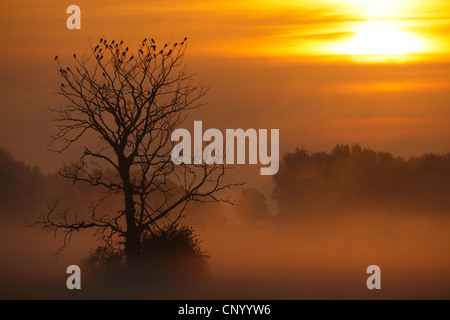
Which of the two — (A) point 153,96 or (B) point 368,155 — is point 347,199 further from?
(A) point 153,96

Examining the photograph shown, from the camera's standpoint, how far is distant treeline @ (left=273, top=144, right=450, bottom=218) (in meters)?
74.6

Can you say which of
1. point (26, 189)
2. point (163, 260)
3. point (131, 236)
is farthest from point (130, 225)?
point (26, 189)

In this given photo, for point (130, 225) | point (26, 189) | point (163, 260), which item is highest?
point (26, 189)

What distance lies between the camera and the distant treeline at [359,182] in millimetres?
74625

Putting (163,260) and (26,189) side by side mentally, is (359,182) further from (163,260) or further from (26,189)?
(163,260)

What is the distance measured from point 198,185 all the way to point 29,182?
50.0 meters

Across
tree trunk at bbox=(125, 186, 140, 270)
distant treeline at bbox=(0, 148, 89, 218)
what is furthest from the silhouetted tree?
distant treeline at bbox=(0, 148, 89, 218)

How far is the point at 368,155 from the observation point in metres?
77.8

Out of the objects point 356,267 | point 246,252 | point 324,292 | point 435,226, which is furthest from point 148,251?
point 435,226

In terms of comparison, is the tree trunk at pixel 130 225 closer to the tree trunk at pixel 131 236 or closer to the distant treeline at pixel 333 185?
the tree trunk at pixel 131 236

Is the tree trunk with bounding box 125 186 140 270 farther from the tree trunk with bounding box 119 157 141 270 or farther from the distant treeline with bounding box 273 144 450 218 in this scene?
the distant treeline with bounding box 273 144 450 218

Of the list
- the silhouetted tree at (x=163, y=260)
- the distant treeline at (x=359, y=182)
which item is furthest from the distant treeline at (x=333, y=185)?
the silhouetted tree at (x=163, y=260)

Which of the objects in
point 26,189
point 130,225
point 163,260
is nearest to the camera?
point 130,225

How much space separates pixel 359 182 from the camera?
254 feet
